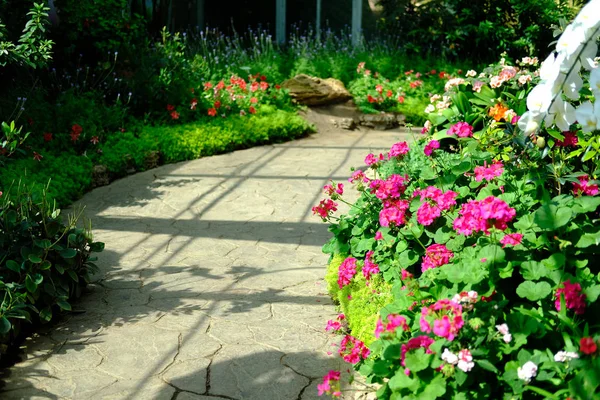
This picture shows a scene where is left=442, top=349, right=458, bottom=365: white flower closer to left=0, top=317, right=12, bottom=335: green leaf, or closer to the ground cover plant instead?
the ground cover plant

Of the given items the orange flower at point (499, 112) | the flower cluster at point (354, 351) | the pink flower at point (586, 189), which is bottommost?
the flower cluster at point (354, 351)

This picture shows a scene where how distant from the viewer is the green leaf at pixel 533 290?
250 cm

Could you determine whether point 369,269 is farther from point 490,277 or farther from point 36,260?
point 36,260

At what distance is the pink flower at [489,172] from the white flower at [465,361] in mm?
1088

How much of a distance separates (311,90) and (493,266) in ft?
24.8

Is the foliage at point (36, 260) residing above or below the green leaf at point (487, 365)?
below

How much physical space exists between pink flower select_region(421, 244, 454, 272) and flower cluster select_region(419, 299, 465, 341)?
19.1 inches

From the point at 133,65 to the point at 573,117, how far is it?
7.62 metres

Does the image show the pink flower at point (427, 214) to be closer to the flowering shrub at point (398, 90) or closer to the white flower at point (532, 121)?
the white flower at point (532, 121)

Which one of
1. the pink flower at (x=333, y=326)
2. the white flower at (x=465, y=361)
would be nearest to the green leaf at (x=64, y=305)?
the pink flower at (x=333, y=326)

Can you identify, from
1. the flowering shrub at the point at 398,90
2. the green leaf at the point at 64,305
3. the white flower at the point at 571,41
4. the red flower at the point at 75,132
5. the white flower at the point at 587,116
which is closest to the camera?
the white flower at the point at 571,41

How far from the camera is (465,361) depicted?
88.8 inches

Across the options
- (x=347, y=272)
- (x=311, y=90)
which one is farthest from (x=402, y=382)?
(x=311, y=90)

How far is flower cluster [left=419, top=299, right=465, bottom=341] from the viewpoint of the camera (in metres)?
2.29
